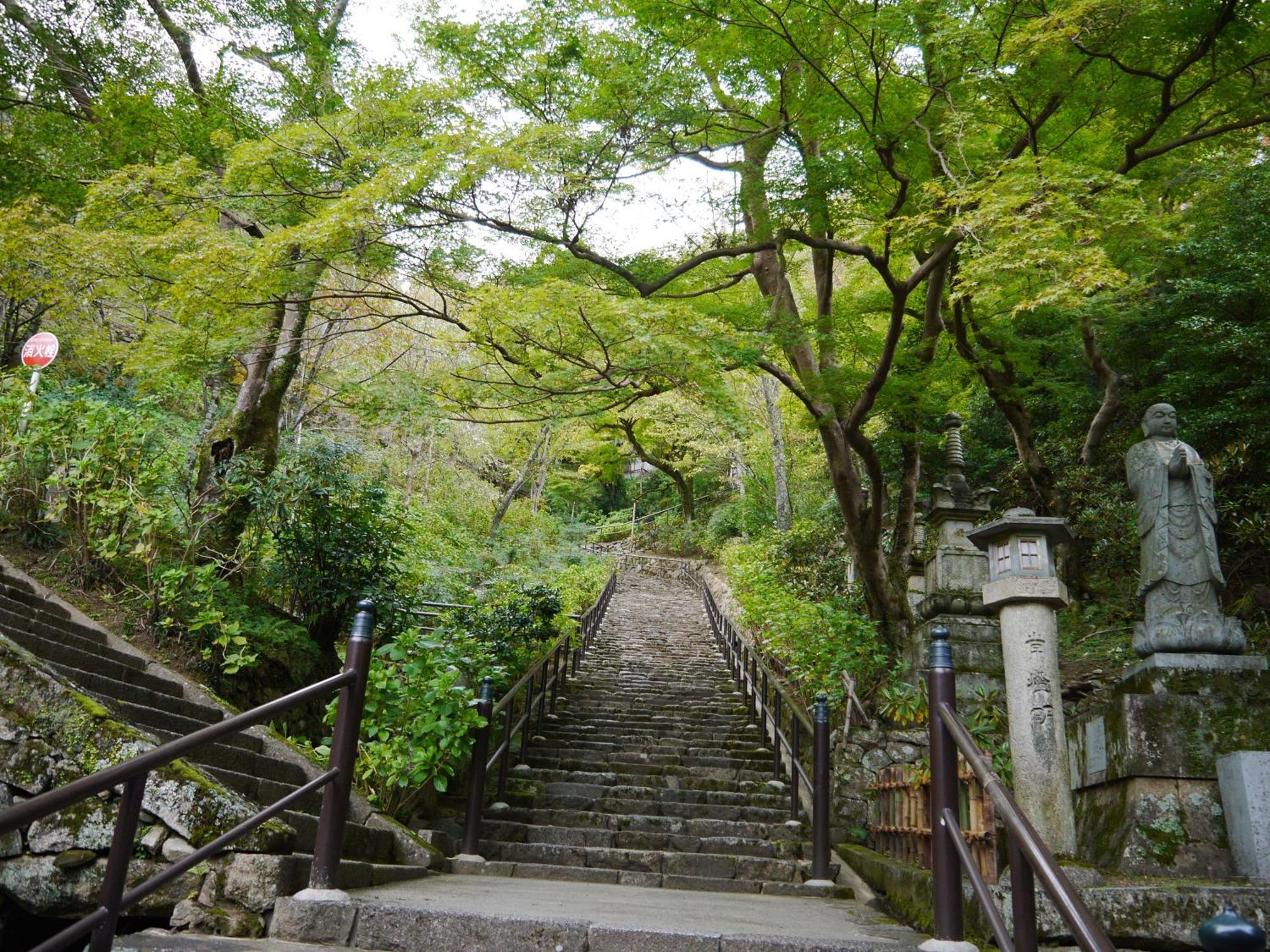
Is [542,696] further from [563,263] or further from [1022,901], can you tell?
[1022,901]

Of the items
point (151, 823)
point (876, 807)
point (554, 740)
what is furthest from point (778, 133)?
point (151, 823)

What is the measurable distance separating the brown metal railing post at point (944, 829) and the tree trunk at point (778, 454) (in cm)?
1577

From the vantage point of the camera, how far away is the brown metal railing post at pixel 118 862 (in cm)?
193

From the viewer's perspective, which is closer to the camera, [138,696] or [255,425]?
[138,696]

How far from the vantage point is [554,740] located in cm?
845

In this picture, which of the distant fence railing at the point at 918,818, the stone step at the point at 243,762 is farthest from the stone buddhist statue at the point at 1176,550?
the stone step at the point at 243,762

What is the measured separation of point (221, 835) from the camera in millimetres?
2623

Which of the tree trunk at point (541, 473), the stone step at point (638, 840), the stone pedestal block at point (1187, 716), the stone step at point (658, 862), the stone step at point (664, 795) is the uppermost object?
the tree trunk at point (541, 473)

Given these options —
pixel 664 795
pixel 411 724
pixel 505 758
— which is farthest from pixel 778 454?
pixel 411 724

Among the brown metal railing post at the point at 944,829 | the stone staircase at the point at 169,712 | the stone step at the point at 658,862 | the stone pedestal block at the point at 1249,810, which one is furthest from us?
the stone step at the point at 658,862

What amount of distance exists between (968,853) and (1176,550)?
3601mm

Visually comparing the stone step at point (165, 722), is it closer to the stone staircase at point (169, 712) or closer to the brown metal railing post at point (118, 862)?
the stone staircase at point (169, 712)

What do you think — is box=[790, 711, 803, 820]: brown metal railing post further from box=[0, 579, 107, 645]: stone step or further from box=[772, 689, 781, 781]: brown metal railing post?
box=[0, 579, 107, 645]: stone step

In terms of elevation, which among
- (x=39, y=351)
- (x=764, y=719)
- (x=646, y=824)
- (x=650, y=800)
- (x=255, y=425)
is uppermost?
(x=39, y=351)
